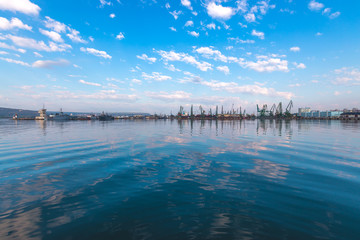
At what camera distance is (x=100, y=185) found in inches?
324

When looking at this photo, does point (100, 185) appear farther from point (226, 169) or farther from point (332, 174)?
point (332, 174)

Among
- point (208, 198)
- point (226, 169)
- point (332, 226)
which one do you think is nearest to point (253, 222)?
point (208, 198)

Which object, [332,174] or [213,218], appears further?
[332,174]

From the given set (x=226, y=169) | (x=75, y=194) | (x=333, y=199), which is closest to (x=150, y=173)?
(x=75, y=194)

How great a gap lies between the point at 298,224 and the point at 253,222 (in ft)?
4.75

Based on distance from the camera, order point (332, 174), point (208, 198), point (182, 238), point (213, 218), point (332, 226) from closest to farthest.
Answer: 1. point (182, 238)
2. point (332, 226)
3. point (213, 218)
4. point (208, 198)
5. point (332, 174)

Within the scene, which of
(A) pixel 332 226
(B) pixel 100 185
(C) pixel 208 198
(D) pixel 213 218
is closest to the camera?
(A) pixel 332 226

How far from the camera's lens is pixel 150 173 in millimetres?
10062

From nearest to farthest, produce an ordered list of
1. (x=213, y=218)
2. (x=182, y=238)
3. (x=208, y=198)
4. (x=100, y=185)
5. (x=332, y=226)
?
1. (x=182, y=238)
2. (x=332, y=226)
3. (x=213, y=218)
4. (x=208, y=198)
5. (x=100, y=185)

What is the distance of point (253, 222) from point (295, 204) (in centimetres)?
252

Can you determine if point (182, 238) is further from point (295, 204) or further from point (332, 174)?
point (332, 174)

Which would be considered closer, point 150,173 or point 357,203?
point 357,203

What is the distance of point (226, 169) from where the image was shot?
10.8 meters

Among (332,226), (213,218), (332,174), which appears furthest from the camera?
(332,174)
